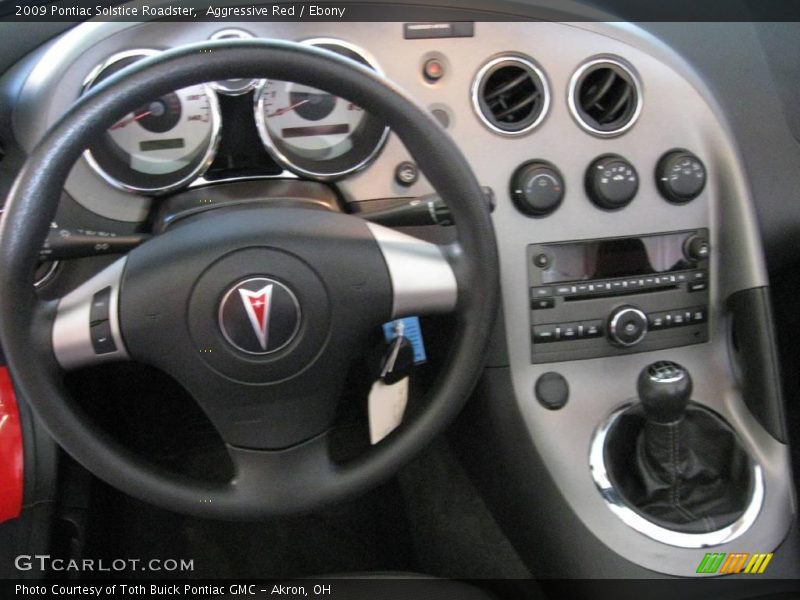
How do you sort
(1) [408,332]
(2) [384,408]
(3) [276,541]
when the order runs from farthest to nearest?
(3) [276,541] → (1) [408,332] → (2) [384,408]

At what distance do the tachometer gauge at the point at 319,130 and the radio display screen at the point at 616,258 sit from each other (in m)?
0.28

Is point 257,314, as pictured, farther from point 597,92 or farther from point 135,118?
point 597,92

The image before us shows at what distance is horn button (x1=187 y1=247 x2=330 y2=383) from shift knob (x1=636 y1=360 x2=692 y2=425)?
42 centimetres

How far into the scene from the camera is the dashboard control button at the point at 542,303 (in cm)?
100

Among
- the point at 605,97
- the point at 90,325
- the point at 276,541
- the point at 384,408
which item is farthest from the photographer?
the point at 276,541

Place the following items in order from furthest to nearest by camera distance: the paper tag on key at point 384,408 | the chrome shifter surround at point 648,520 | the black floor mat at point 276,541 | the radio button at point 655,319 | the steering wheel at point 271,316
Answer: the black floor mat at point 276,541 → the radio button at point 655,319 → the chrome shifter surround at point 648,520 → the paper tag on key at point 384,408 → the steering wheel at point 271,316

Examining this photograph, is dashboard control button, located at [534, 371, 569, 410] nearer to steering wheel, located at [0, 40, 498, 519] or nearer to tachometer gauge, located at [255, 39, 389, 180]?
steering wheel, located at [0, 40, 498, 519]

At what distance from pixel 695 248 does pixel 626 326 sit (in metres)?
0.15

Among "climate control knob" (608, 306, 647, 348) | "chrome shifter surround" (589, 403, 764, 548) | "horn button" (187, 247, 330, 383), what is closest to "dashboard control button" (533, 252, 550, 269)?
"climate control knob" (608, 306, 647, 348)

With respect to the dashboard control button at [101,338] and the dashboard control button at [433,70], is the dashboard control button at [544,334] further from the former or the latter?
the dashboard control button at [101,338]

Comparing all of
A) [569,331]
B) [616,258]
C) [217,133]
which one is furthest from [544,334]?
[217,133]

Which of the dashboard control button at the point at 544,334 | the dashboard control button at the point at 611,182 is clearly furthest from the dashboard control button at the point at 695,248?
the dashboard control button at the point at 544,334

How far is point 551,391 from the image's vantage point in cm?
101

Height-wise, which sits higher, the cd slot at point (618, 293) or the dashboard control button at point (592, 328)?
the cd slot at point (618, 293)
